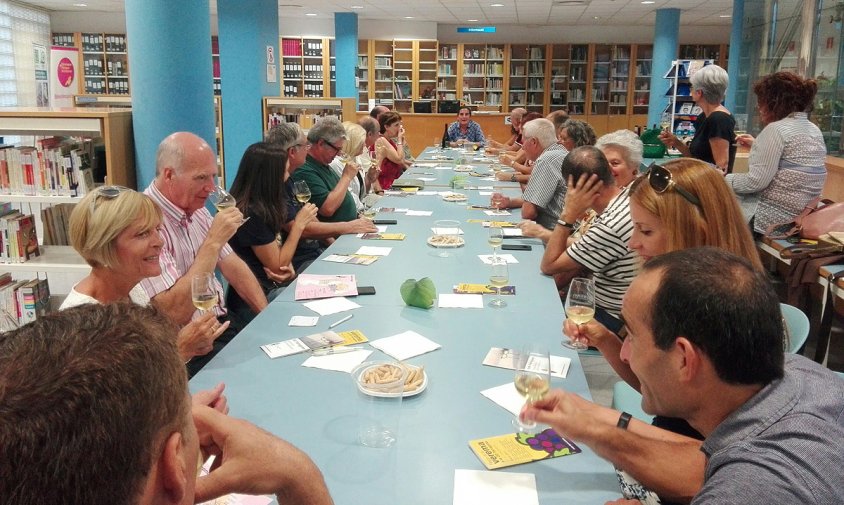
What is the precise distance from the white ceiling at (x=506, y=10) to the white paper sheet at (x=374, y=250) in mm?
9778

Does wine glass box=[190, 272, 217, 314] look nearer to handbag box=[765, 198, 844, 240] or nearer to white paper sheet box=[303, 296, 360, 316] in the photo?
white paper sheet box=[303, 296, 360, 316]

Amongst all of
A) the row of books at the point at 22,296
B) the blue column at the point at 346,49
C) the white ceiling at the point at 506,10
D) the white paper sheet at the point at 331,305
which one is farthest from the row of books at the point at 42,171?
the blue column at the point at 346,49

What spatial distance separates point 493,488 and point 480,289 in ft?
4.80

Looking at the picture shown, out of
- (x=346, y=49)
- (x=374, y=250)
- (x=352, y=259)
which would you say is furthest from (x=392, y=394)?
(x=346, y=49)

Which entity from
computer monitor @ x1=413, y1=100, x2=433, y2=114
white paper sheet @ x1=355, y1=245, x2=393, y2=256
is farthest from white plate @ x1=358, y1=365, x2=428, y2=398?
computer monitor @ x1=413, y1=100, x2=433, y2=114

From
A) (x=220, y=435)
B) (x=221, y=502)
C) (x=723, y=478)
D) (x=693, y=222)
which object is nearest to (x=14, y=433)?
(x=220, y=435)

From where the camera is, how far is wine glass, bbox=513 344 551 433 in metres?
1.57

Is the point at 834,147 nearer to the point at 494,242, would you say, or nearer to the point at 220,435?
the point at 494,242

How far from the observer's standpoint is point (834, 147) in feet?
20.9

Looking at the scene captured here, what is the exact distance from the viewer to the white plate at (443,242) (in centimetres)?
362

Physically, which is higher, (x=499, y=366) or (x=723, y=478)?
(x=723, y=478)

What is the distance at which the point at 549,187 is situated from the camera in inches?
177

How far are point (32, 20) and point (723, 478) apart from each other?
640 inches

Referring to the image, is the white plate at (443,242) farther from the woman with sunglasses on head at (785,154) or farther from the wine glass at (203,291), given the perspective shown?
the woman with sunglasses on head at (785,154)
